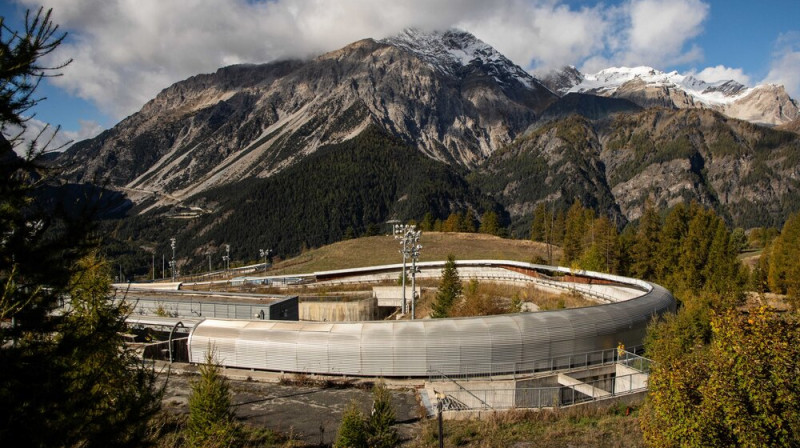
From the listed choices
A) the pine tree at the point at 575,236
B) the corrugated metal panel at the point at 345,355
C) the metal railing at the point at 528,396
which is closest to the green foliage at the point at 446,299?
the corrugated metal panel at the point at 345,355

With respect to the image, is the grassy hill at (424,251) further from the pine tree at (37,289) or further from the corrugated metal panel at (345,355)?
the pine tree at (37,289)

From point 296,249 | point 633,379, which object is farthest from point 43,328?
point 296,249

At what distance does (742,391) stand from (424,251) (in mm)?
77912

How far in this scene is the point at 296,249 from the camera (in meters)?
194

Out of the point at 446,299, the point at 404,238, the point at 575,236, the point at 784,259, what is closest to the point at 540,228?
the point at 575,236

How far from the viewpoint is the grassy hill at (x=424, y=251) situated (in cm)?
8350

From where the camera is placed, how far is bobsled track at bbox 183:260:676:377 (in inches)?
1001

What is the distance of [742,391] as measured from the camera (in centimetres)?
983

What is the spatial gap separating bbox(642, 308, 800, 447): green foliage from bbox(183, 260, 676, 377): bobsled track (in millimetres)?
15007

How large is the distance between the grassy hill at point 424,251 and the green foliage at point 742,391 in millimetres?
68603

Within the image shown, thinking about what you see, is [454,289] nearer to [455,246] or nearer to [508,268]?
[508,268]

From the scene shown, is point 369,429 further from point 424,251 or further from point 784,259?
point 424,251

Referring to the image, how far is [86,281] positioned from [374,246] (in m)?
80.8

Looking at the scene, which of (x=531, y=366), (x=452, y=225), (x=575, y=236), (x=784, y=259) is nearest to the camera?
(x=531, y=366)
